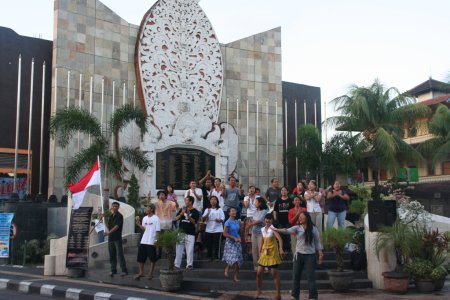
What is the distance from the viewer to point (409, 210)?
1276 cm

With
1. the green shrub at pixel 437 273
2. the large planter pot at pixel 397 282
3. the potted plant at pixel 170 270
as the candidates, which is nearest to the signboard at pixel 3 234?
the potted plant at pixel 170 270

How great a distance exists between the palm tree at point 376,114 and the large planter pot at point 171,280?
17276 mm

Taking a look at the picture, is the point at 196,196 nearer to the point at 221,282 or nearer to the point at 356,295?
the point at 221,282

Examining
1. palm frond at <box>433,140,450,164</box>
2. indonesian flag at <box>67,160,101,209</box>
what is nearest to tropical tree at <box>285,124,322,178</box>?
palm frond at <box>433,140,450,164</box>

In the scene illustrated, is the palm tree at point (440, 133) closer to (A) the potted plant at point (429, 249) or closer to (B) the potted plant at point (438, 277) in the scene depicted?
(A) the potted plant at point (429, 249)

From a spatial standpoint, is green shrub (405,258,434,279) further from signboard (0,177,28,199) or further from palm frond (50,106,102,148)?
signboard (0,177,28,199)

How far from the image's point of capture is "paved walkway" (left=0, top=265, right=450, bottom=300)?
1034cm

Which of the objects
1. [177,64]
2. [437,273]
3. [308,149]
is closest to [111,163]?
[177,64]

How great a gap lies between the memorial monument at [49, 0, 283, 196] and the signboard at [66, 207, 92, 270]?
629 cm

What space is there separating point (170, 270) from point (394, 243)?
482 cm

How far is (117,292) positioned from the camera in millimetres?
10945

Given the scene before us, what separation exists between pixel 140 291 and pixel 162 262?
1791 mm

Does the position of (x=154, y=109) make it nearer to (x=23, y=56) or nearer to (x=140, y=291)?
(x=23, y=56)

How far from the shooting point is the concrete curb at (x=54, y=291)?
412 inches
